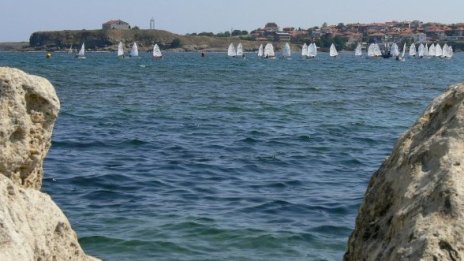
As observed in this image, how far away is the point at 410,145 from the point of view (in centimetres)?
362

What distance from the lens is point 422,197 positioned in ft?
10.2

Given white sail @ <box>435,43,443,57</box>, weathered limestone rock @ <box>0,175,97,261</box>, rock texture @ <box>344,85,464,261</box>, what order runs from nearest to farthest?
rock texture @ <box>344,85,464,261</box>
weathered limestone rock @ <box>0,175,97,261</box>
white sail @ <box>435,43,443,57</box>

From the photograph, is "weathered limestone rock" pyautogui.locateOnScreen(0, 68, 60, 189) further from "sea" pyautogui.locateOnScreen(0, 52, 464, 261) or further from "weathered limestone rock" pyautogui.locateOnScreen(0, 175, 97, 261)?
Answer: "sea" pyautogui.locateOnScreen(0, 52, 464, 261)

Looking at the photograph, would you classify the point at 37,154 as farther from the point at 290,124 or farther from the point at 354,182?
the point at 290,124

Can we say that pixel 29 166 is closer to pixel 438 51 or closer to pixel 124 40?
pixel 438 51

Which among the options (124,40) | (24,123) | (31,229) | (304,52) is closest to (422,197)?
(31,229)

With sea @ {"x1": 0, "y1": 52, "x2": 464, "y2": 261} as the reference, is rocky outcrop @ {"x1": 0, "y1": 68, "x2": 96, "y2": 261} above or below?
above

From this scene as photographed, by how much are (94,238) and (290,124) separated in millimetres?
14276

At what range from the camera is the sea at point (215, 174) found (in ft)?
27.6

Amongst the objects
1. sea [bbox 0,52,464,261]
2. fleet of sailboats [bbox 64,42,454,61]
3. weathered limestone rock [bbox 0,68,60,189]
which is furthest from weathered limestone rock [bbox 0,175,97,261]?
fleet of sailboats [bbox 64,42,454,61]

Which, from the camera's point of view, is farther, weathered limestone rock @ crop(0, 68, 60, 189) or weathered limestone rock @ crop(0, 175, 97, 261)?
weathered limestone rock @ crop(0, 68, 60, 189)

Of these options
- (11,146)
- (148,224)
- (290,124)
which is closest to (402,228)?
(11,146)

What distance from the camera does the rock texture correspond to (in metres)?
2.90

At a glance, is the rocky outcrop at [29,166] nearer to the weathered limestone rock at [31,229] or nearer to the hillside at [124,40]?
the weathered limestone rock at [31,229]
